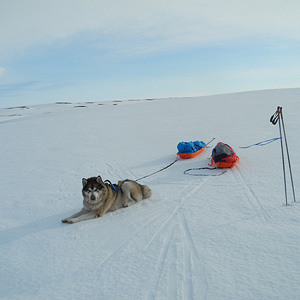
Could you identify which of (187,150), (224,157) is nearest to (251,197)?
(224,157)

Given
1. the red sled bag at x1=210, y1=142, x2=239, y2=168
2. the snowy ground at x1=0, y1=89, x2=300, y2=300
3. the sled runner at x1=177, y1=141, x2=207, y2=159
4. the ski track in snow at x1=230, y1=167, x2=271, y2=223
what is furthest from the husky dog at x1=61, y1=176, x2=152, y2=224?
the sled runner at x1=177, y1=141, x2=207, y2=159

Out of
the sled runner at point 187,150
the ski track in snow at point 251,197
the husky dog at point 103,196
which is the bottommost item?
the ski track in snow at point 251,197

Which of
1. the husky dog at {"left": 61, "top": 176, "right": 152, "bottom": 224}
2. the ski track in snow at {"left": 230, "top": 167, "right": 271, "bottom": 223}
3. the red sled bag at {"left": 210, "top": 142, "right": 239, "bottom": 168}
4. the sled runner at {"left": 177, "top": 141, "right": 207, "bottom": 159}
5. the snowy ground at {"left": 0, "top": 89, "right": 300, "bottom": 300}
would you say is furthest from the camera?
the sled runner at {"left": 177, "top": 141, "right": 207, "bottom": 159}

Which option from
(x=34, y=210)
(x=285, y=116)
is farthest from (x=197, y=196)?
(x=285, y=116)

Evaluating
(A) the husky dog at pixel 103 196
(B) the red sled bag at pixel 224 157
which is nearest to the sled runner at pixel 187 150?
(B) the red sled bag at pixel 224 157

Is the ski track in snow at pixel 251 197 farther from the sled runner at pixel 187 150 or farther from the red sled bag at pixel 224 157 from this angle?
the sled runner at pixel 187 150

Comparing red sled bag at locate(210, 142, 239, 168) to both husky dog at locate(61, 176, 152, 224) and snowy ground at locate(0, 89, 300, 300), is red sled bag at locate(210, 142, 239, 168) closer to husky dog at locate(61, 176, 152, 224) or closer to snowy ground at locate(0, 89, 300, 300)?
snowy ground at locate(0, 89, 300, 300)

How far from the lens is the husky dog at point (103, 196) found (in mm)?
4832

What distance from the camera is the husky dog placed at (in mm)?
4832

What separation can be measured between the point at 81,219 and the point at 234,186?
3.29 m

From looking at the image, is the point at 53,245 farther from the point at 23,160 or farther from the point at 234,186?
the point at 23,160

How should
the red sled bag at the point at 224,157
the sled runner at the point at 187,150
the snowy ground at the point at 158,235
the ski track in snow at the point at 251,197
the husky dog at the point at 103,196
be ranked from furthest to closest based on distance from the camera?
the sled runner at the point at 187,150 → the red sled bag at the point at 224,157 → the husky dog at the point at 103,196 → the ski track in snow at the point at 251,197 → the snowy ground at the point at 158,235

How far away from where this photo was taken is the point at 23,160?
9.84 metres

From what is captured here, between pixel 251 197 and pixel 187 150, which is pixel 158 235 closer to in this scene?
pixel 251 197
